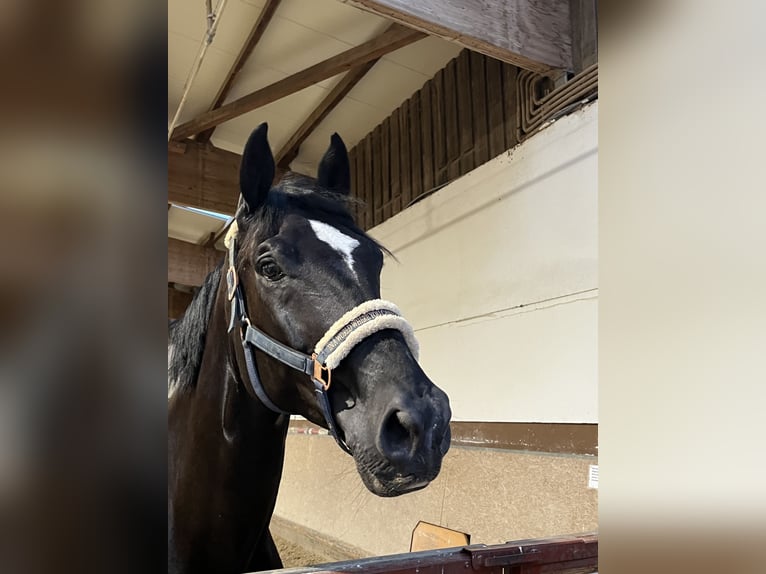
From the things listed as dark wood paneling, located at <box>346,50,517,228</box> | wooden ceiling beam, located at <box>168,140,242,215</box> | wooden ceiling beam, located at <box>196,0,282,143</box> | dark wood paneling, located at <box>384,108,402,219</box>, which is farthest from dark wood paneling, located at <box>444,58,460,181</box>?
wooden ceiling beam, located at <box>168,140,242,215</box>

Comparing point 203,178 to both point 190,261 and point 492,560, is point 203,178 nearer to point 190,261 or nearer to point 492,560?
point 190,261

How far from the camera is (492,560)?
649mm

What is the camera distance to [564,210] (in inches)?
57.2

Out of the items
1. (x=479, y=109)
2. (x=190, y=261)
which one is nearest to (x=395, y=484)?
(x=479, y=109)

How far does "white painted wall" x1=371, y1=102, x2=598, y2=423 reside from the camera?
1.38 meters

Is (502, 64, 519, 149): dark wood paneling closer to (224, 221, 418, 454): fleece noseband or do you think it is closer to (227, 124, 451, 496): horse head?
(227, 124, 451, 496): horse head

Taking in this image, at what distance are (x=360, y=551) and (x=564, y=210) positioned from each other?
160 centimetres

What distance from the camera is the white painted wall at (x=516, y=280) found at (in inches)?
54.5

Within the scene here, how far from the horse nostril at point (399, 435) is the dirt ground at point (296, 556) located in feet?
6.99
